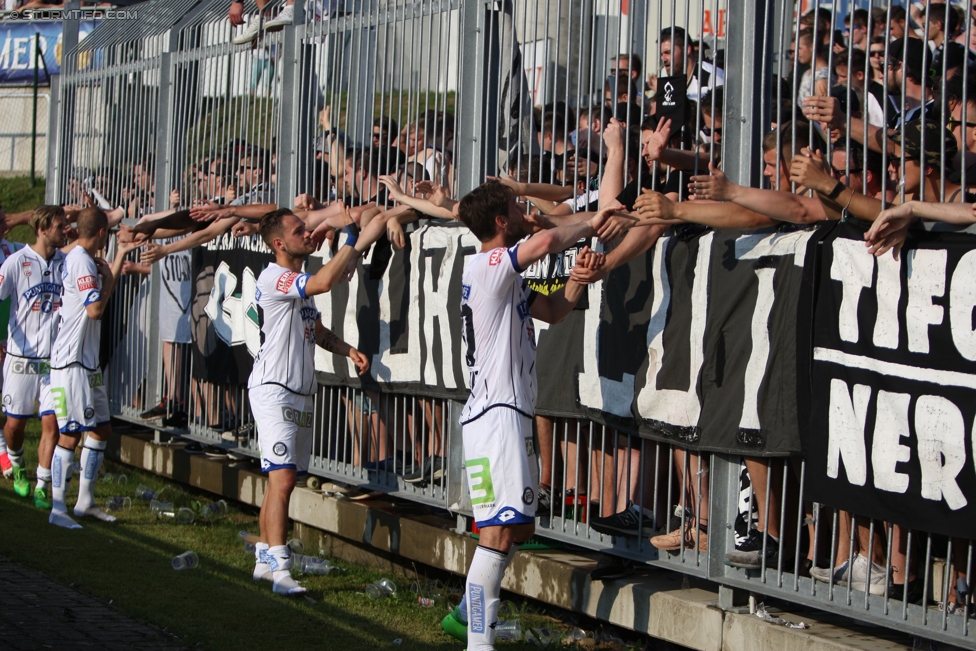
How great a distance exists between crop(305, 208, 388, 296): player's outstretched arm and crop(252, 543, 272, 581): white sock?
5.68 ft

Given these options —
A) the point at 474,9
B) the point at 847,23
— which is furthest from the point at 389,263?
the point at 847,23

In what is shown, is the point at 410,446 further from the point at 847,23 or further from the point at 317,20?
the point at 847,23

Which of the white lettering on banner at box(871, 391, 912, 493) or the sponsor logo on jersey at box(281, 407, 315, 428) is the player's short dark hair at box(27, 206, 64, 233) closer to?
the sponsor logo on jersey at box(281, 407, 315, 428)

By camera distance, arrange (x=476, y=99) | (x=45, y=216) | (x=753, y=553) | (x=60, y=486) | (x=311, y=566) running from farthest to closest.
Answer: (x=45, y=216) → (x=60, y=486) → (x=311, y=566) → (x=476, y=99) → (x=753, y=553)

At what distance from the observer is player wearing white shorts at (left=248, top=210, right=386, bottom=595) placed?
7809 mm

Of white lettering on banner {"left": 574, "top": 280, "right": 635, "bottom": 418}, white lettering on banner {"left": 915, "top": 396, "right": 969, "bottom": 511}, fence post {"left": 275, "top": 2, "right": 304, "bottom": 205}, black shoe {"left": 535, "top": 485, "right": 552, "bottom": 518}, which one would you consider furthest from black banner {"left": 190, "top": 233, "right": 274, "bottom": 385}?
white lettering on banner {"left": 915, "top": 396, "right": 969, "bottom": 511}

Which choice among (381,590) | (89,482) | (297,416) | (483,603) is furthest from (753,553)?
(89,482)

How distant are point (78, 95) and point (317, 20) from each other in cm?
581

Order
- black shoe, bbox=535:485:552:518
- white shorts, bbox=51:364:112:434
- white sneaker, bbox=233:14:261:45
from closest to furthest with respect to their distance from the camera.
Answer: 1. black shoe, bbox=535:485:552:518
2. white shorts, bbox=51:364:112:434
3. white sneaker, bbox=233:14:261:45

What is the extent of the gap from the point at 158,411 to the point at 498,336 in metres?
7.07

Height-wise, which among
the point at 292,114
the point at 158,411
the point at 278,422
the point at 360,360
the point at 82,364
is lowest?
the point at 158,411

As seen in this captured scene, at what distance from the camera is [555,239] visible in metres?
5.97

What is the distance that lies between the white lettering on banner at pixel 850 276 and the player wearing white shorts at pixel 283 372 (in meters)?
3.39

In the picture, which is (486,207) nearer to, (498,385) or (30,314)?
(498,385)
